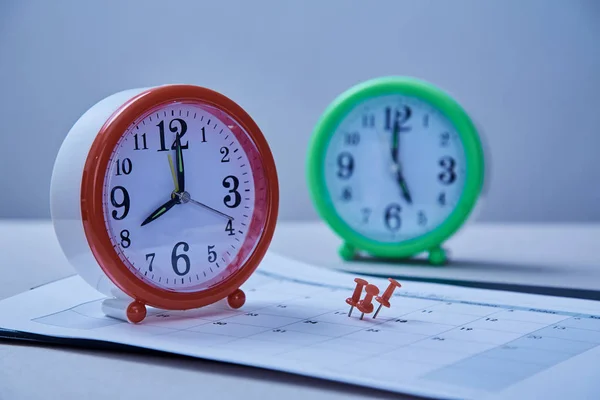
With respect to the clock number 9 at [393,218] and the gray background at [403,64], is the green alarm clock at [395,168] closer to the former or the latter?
the clock number 9 at [393,218]

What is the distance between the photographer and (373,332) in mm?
983

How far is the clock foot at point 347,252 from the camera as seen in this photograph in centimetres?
168

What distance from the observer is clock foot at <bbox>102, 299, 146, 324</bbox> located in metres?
1.03

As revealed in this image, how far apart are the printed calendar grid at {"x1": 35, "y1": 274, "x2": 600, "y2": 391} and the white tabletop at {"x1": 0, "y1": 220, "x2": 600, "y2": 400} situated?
0.20 ft

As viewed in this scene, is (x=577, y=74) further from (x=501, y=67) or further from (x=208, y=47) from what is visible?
(x=208, y=47)

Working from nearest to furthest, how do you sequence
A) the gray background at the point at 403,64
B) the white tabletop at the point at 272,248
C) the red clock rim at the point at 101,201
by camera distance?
the white tabletop at the point at 272,248 → the red clock rim at the point at 101,201 → the gray background at the point at 403,64

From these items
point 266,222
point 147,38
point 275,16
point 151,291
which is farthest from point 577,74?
point 151,291

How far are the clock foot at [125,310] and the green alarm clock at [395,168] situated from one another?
69 cm

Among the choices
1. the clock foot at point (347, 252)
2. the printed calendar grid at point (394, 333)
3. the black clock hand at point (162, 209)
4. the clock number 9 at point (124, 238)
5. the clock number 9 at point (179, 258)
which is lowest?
the printed calendar grid at point (394, 333)

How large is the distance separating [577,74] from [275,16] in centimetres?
95

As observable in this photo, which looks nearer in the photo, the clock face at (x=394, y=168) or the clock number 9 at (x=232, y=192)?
the clock number 9 at (x=232, y=192)

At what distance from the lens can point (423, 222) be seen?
167 centimetres

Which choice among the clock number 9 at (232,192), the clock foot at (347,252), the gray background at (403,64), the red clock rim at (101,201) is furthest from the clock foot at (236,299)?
the gray background at (403,64)

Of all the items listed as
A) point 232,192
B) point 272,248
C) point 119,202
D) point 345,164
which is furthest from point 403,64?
point 119,202
